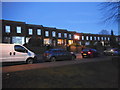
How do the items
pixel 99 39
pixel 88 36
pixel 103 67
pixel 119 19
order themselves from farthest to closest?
1. pixel 99 39
2. pixel 88 36
3. pixel 119 19
4. pixel 103 67

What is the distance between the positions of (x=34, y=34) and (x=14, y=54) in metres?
35.0

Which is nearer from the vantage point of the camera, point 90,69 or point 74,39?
point 90,69

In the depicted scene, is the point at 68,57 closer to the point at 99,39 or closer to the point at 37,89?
the point at 37,89

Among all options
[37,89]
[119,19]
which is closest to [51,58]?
[119,19]

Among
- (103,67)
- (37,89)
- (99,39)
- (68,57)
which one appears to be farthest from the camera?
(99,39)

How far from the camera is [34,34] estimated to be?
157ft

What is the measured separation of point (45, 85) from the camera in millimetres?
5480

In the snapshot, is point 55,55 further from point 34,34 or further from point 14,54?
point 34,34

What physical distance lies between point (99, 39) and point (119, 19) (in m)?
68.4

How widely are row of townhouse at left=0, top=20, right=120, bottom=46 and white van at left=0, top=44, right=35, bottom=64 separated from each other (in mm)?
25385

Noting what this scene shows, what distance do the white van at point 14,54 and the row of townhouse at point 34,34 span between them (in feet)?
83.3

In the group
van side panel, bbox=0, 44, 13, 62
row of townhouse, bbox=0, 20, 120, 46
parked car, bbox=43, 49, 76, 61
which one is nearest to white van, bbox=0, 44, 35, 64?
van side panel, bbox=0, 44, 13, 62

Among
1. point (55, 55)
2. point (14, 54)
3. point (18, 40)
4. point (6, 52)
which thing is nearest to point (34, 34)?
point (18, 40)

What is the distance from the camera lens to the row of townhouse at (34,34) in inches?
→ 1625
